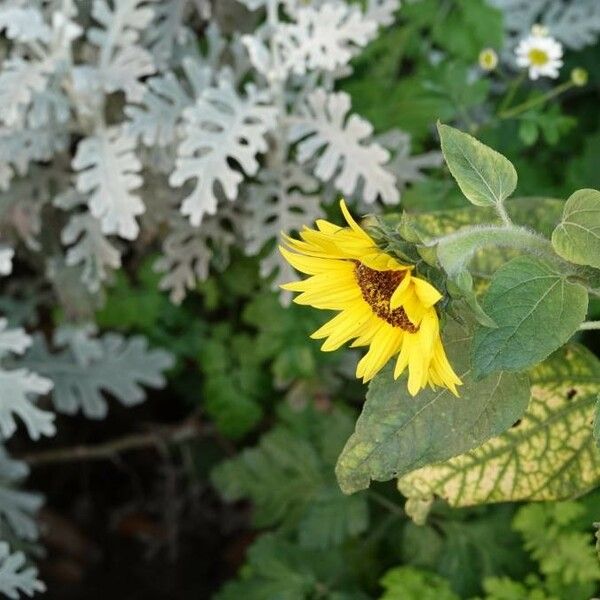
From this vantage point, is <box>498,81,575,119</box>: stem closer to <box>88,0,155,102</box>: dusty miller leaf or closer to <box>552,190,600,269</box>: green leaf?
<box>88,0,155,102</box>: dusty miller leaf

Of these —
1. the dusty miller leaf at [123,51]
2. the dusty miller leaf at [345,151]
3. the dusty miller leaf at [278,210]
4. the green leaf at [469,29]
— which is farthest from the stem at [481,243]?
the green leaf at [469,29]

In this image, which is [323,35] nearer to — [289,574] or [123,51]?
[123,51]

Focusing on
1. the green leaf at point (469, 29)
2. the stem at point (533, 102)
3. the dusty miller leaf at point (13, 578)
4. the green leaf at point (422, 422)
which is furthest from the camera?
the green leaf at point (469, 29)

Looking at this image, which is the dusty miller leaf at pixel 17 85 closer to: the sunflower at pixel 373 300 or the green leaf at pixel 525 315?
the sunflower at pixel 373 300

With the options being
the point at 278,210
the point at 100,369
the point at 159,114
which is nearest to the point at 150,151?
the point at 159,114

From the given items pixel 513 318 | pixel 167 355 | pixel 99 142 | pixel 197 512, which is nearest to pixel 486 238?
pixel 513 318

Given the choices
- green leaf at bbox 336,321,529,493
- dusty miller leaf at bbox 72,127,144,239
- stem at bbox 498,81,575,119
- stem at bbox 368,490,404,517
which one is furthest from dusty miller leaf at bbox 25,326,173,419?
green leaf at bbox 336,321,529,493
